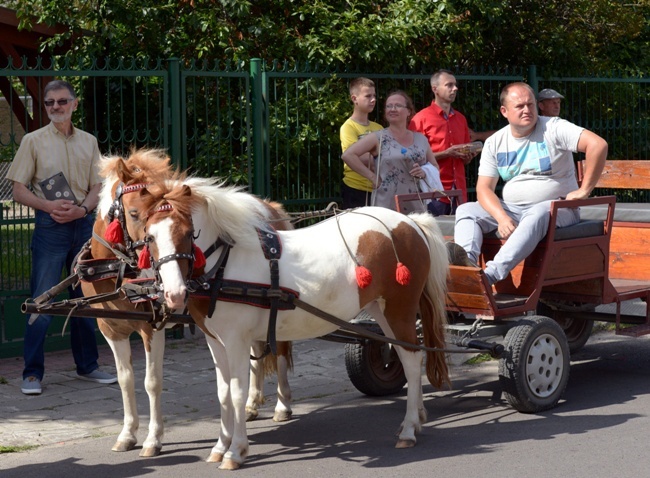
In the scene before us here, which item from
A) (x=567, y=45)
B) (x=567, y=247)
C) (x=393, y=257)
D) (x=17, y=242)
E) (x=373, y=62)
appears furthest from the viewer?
(x=567, y=45)

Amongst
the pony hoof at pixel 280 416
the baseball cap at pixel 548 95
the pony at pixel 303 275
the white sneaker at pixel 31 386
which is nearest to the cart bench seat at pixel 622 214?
the pony at pixel 303 275

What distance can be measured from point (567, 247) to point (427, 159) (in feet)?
6.02

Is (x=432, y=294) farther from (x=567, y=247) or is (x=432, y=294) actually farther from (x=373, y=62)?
(x=373, y=62)

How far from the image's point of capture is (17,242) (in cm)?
822

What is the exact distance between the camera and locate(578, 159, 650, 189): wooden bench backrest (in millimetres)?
9156

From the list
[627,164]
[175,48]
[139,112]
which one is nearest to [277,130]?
[139,112]

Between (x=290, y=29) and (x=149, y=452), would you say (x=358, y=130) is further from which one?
(x=149, y=452)

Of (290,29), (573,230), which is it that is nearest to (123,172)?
(573,230)

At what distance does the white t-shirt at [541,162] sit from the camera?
7.00 meters

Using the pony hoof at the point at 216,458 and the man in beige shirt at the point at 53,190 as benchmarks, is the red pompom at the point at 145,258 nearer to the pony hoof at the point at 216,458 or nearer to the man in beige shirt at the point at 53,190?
the pony hoof at the point at 216,458

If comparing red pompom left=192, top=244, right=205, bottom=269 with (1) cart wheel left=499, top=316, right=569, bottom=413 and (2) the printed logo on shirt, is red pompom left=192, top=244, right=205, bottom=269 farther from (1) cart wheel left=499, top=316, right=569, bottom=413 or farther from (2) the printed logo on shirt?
(2) the printed logo on shirt

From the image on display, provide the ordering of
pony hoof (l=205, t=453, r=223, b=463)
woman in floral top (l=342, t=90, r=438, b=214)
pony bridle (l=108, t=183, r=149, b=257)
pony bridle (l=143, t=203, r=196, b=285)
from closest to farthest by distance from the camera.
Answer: pony bridle (l=143, t=203, r=196, b=285) → pony bridle (l=108, t=183, r=149, b=257) → pony hoof (l=205, t=453, r=223, b=463) → woman in floral top (l=342, t=90, r=438, b=214)

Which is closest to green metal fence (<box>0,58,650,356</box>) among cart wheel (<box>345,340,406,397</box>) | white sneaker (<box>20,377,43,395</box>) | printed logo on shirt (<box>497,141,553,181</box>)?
white sneaker (<box>20,377,43,395</box>)

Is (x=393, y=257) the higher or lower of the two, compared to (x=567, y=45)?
lower
